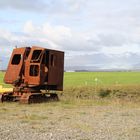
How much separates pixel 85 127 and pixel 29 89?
10.5 metres

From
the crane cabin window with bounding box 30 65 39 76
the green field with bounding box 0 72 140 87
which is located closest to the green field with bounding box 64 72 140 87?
the green field with bounding box 0 72 140 87

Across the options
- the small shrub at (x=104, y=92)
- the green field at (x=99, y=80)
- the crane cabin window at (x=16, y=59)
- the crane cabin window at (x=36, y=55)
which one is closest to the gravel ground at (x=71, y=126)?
the crane cabin window at (x=36, y=55)

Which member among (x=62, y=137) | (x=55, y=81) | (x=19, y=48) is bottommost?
(x=62, y=137)

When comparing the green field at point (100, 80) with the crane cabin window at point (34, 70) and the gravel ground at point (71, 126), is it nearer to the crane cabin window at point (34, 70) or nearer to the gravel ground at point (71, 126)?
the crane cabin window at point (34, 70)

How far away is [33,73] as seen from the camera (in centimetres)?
2389

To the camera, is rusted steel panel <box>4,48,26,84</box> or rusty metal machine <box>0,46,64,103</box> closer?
rusty metal machine <box>0,46,64,103</box>

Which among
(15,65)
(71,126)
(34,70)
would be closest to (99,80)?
(15,65)

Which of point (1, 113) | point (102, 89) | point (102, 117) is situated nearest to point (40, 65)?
point (1, 113)

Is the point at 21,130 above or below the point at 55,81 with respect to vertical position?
below

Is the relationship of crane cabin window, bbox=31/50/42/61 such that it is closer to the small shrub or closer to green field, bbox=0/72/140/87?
the small shrub

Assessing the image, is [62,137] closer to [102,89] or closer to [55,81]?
[55,81]

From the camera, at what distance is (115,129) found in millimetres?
13297

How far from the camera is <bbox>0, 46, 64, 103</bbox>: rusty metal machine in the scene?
23672 mm

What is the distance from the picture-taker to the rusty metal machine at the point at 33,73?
77.7 feet
